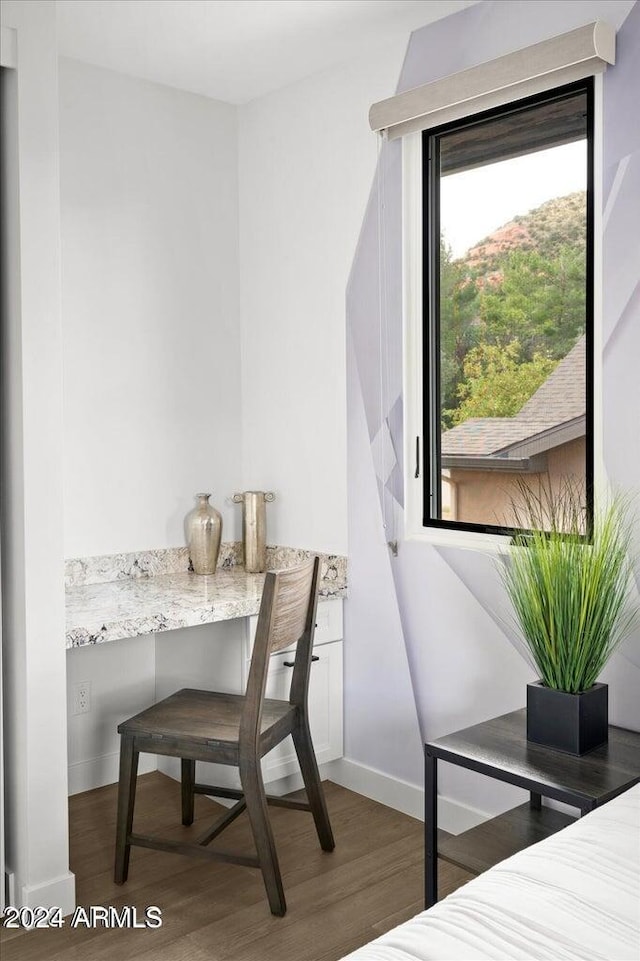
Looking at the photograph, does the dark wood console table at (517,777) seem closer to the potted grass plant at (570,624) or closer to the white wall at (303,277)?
the potted grass plant at (570,624)

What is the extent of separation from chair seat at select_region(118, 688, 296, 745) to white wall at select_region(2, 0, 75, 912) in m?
0.27

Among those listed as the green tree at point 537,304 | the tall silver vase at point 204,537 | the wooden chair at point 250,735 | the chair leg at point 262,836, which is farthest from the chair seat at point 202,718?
the green tree at point 537,304

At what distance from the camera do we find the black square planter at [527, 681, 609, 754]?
82.3 inches

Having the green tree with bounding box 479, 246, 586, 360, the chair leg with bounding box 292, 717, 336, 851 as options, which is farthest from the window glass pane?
the chair leg with bounding box 292, 717, 336, 851

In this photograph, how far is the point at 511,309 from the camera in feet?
8.89

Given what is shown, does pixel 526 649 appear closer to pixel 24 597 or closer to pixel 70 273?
pixel 24 597

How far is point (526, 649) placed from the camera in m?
2.62

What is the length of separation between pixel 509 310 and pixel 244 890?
6.28 feet

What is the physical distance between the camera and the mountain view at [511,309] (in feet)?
8.36

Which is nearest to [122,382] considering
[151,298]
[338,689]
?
[151,298]

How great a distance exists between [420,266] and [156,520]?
55.7 inches

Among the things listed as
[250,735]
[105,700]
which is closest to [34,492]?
[250,735]

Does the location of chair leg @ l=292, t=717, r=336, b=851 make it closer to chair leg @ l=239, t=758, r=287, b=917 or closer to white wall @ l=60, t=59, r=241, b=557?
chair leg @ l=239, t=758, r=287, b=917

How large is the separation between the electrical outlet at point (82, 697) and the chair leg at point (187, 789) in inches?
22.0
